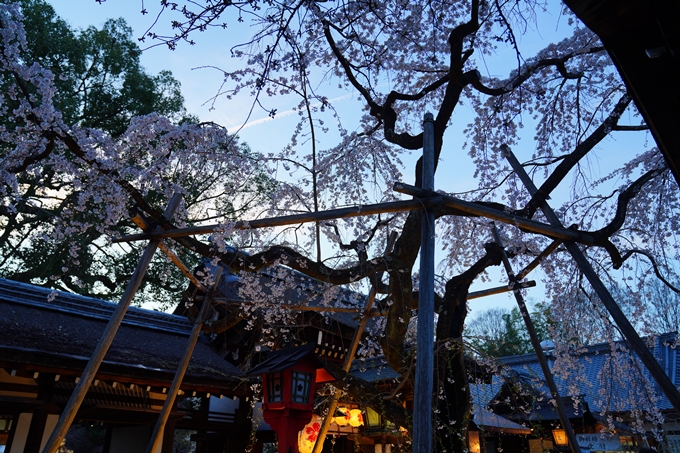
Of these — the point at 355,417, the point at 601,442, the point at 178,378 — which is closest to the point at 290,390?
the point at 178,378

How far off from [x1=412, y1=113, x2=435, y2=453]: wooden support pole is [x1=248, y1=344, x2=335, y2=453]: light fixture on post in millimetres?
1888

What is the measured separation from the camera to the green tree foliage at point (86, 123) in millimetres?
10500

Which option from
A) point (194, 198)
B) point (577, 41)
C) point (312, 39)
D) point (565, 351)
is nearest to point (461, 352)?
point (565, 351)

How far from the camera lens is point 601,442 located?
742 cm

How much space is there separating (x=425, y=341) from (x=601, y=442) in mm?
6248

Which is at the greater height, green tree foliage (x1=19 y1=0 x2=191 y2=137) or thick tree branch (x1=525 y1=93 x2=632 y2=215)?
green tree foliage (x1=19 y1=0 x2=191 y2=137)

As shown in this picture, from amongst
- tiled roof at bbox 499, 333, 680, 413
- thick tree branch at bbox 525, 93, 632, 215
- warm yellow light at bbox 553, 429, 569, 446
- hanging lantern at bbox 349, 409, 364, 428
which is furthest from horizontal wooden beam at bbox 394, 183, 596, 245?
warm yellow light at bbox 553, 429, 569, 446

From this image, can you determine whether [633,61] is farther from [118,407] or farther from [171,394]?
[118,407]

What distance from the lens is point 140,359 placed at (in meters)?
6.96

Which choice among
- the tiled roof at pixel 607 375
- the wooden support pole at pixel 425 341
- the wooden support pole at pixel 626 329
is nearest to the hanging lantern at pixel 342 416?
the tiled roof at pixel 607 375

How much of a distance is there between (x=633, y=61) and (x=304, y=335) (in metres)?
8.94

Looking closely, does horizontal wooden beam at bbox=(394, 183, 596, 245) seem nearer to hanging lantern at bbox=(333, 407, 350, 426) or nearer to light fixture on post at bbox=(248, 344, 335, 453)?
light fixture on post at bbox=(248, 344, 335, 453)

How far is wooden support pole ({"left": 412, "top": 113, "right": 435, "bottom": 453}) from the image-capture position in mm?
2953

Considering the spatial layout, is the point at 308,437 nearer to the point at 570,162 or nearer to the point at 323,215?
the point at 323,215
